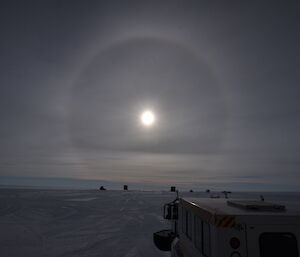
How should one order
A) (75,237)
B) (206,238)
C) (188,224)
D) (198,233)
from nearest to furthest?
(206,238) < (198,233) < (188,224) < (75,237)

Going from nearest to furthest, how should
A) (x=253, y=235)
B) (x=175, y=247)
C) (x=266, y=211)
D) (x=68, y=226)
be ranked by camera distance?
(x=253, y=235)
(x=266, y=211)
(x=175, y=247)
(x=68, y=226)

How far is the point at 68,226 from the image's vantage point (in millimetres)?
15266

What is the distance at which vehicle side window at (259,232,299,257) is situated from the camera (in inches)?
160

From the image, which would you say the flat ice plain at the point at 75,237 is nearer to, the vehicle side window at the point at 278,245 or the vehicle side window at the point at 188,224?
the vehicle side window at the point at 188,224

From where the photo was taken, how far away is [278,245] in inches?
162

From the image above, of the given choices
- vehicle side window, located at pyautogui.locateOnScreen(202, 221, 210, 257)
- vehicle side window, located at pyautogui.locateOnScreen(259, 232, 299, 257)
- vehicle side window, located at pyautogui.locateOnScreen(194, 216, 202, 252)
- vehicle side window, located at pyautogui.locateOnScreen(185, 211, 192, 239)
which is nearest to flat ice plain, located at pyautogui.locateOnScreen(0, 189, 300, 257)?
vehicle side window, located at pyautogui.locateOnScreen(185, 211, 192, 239)

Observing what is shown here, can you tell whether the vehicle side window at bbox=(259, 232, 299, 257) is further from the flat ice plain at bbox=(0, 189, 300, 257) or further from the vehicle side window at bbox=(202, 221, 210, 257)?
the flat ice plain at bbox=(0, 189, 300, 257)

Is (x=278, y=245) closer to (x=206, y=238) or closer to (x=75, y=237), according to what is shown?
(x=206, y=238)

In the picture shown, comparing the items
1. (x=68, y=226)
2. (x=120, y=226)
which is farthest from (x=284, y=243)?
(x=68, y=226)

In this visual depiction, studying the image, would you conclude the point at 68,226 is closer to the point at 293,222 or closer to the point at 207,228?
the point at 207,228

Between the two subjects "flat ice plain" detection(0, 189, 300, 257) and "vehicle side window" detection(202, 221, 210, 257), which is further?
"flat ice plain" detection(0, 189, 300, 257)

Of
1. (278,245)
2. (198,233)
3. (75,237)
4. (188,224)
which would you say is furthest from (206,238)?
(75,237)

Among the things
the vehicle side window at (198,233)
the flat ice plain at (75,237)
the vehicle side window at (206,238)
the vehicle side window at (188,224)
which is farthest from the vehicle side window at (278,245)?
the flat ice plain at (75,237)

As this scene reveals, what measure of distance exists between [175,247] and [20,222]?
1237 centimetres
